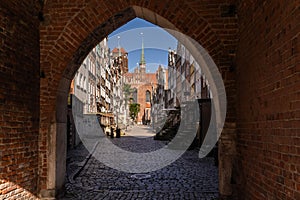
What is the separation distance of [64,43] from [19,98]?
4.87 feet

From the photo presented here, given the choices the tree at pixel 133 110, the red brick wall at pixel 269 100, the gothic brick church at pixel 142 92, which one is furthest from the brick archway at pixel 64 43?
the gothic brick church at pixel 142 92

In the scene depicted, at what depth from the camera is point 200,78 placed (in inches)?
830

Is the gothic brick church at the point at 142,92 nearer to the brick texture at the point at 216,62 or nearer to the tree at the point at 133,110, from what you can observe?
the tree at the point at 133,110

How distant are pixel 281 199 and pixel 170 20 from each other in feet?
12.3

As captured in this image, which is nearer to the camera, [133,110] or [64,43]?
[64,43]

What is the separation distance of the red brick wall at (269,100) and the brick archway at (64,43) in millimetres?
714

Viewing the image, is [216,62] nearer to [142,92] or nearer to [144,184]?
[144,184]

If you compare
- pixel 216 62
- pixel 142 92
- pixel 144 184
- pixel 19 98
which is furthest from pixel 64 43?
pixel 142 92

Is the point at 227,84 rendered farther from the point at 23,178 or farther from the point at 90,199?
the point at 23,178

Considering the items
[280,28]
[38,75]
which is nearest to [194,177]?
[38,75]

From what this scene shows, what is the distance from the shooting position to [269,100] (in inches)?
150

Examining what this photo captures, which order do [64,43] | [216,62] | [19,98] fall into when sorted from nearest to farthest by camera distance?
[19,98]
[216,62]
[64,43]

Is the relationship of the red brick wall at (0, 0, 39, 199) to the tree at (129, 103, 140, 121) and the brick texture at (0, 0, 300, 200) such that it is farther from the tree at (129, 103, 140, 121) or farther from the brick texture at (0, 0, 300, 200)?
the tree at (129, 103, 140, 121)

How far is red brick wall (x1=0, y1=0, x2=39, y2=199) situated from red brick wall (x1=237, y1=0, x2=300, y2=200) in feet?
12.6
